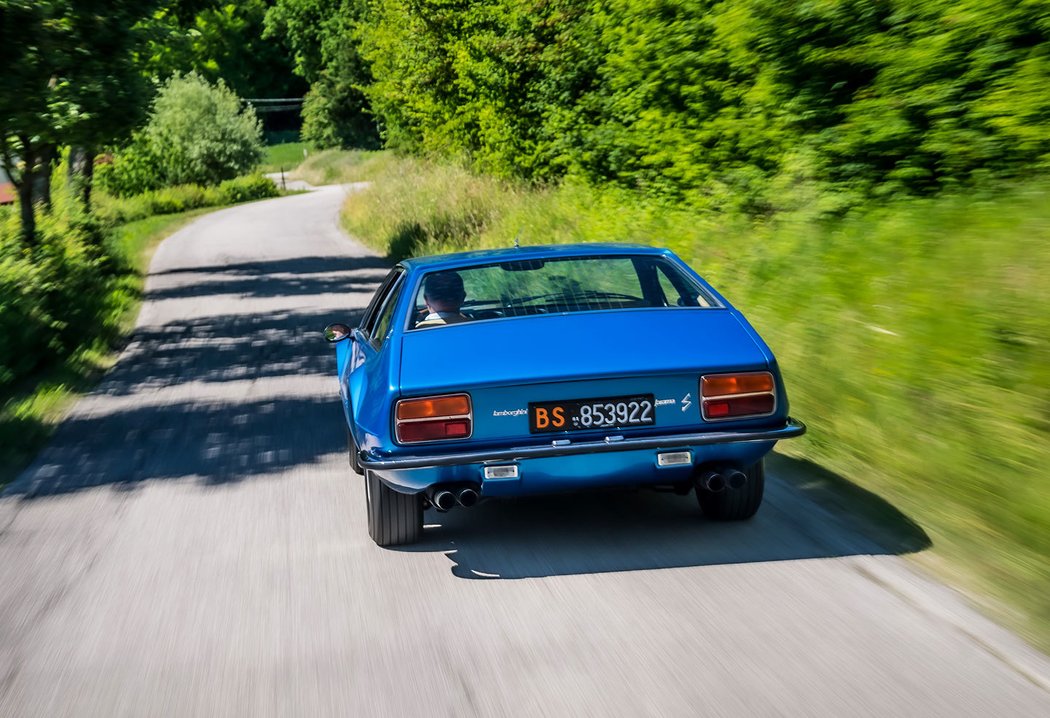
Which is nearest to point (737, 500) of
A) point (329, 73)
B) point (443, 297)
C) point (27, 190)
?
point (443, 297)

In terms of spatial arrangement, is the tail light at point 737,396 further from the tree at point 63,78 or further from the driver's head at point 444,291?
the tree at point 63,78

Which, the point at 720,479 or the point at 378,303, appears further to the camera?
the point at 378,303

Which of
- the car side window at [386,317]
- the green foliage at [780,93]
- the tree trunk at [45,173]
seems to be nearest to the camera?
the car side window at [386,317]

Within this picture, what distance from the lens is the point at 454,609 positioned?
4.79 meters

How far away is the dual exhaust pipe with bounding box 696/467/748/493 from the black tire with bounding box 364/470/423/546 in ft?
4.38

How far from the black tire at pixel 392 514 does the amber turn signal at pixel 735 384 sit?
4.77ft

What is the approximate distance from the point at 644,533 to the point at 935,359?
1.78 m

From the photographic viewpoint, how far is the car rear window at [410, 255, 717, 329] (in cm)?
601

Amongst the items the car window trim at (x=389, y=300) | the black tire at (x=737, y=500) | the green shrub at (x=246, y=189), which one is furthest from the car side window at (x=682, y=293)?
the green shrub at (x=246, y=189)

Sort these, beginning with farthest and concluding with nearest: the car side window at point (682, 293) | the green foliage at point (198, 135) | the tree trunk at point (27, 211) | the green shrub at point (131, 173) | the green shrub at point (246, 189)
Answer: the green foliage at point (198, 135) < the green shrub at point (246, 189) < the green shrub at point (131, 173) < the tree trunk at point (27, 211) < the car side window at point (682, 293)

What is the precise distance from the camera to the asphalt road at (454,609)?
153 inches

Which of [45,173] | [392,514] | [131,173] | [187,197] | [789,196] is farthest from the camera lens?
[131,173]

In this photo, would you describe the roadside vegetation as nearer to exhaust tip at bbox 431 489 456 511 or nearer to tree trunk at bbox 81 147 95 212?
tree trunk at bbox 81 147 95 212

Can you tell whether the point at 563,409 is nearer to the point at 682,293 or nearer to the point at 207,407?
the point at 682,293
